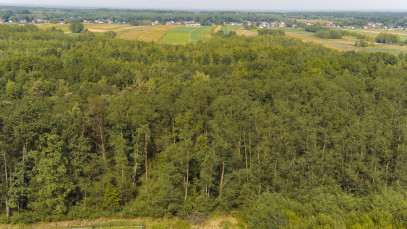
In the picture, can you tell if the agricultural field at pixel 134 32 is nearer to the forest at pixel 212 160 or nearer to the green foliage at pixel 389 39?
the forest at pixel 212 160

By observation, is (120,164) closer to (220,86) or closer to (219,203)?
(219,203)

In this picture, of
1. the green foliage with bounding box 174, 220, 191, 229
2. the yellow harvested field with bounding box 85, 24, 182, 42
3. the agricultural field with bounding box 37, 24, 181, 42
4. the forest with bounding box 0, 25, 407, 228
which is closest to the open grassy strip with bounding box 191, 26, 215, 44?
the yellow harvested field with bounding box 85, 24, 182, 42

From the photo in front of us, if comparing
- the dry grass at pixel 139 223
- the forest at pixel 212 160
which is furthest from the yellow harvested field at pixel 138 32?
the dry grass at pixel 139 223

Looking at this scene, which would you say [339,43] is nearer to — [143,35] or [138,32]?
[143,35]

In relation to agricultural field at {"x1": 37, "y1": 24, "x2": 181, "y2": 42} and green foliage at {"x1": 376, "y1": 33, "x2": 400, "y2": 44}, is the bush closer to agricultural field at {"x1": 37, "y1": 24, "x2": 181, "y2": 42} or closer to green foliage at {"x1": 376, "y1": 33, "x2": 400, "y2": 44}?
agricultural field at {"x1": 37, "y1": 24, "x2": 181, "y2": 42}

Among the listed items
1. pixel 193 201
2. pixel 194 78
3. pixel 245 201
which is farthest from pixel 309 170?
pixel 194 78

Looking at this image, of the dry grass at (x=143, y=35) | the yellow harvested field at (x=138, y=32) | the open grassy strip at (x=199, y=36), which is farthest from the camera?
the open grassy strip at (x=199, y=36)

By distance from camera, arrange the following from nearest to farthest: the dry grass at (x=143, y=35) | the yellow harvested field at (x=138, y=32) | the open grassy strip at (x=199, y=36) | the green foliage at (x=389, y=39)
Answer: the dry grass at (x=143, y=35) < the yellow harvested field at (x=138, y=32) < the green foliage at (x=389, y=39) < the open grassy strip at (x=199, y=36)

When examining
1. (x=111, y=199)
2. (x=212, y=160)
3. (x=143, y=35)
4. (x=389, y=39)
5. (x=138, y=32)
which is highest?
(x=138, y=32)

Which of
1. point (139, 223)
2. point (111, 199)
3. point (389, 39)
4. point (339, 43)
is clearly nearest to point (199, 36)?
point (339, 43)

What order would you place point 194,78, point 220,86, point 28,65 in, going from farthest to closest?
point 28,65 → point 194,78 → point 220,86

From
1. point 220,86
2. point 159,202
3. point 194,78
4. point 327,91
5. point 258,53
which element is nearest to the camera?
point 159,202
